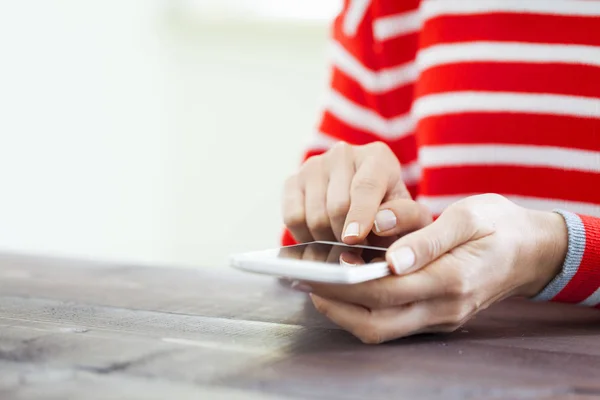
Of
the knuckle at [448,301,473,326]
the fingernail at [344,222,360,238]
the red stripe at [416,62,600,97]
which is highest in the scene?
the red stripe at [416,62,600,97]

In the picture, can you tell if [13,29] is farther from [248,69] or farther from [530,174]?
[530,174]

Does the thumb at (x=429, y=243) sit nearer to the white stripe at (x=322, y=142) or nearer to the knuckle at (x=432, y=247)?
the knuckle at (x=432, y=247)

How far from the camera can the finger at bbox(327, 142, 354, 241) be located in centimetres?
77

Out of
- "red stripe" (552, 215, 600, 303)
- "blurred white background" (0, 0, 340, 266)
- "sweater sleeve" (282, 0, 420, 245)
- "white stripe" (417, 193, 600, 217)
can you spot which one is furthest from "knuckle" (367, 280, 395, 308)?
"blurred white background" (0, 0, 340, 266)

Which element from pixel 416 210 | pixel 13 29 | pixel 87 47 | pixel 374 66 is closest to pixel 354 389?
pixel 416 210

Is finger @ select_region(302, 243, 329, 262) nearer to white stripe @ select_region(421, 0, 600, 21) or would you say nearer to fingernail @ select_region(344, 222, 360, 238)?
fingernail @ select_region(344, 222, 360, 238)

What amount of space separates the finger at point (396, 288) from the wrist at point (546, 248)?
0.11 metres

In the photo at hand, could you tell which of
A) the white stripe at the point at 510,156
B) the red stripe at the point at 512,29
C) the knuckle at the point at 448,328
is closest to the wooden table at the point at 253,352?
the knuckle at the point at 448,328

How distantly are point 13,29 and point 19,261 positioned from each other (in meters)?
1.25

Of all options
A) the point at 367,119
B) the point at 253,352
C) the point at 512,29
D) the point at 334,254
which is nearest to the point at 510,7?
the point at 512,29

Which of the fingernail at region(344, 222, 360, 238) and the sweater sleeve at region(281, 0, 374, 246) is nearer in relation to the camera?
the fingernail at region(344, 222, 360, 238)

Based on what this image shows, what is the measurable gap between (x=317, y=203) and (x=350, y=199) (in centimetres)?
5

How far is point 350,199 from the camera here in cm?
77

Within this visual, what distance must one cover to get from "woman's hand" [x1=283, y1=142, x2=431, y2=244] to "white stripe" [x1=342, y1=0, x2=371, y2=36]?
1.17 feet
